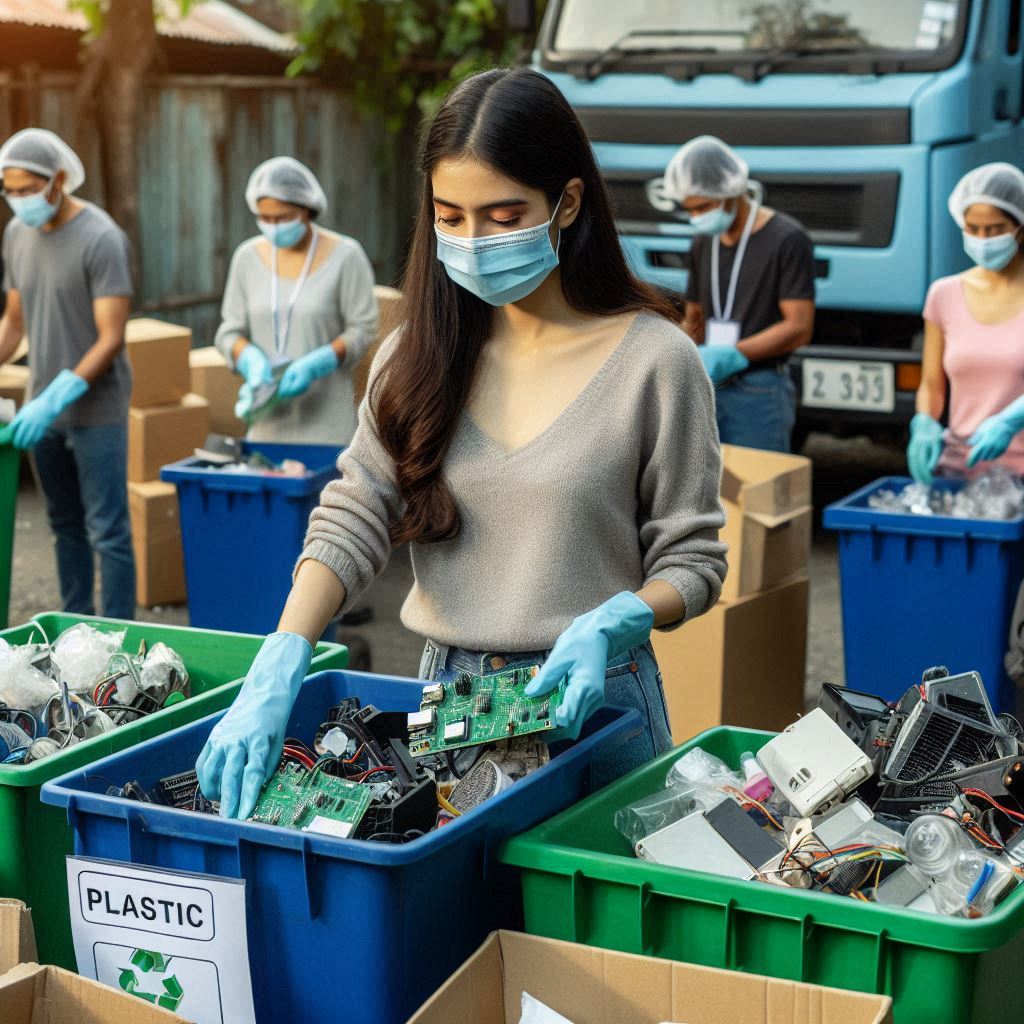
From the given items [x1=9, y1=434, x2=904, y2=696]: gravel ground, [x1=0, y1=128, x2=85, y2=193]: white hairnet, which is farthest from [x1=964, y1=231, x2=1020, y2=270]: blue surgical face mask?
[x1=0, y1=128, x2=85, y2=193]: white hairnet

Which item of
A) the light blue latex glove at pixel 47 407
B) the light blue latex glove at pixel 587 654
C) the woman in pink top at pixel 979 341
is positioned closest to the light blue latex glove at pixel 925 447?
the woman in pink top at pixel 979 341

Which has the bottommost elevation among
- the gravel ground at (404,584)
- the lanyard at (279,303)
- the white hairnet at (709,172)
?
the gravel ground at (404,584)

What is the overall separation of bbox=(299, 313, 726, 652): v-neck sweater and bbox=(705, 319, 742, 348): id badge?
3.23m

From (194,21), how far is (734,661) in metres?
9.07

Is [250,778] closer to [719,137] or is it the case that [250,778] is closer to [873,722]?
[873,722]

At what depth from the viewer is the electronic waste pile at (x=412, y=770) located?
6.91 feet

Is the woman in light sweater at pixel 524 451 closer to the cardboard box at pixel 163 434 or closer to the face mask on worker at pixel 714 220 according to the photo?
the face mask on worker at pixel 714 220

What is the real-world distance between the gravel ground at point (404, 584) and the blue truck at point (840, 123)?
88 centimetres

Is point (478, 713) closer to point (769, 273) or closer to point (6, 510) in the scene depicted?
point (6, 510)

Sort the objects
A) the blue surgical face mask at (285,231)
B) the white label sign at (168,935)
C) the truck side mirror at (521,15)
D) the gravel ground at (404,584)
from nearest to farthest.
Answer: the white label sign at (168,935) → the blue surgical face mask at (285,231) → the gravel ground at (404,584) → the truck side mirror at (521,15)

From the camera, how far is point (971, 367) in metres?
4.94

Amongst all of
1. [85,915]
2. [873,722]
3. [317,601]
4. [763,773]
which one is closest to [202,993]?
[85,915]

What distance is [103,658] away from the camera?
318 centimetres

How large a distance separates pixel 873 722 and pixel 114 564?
12.0 ft
